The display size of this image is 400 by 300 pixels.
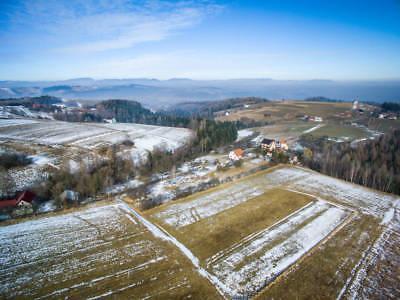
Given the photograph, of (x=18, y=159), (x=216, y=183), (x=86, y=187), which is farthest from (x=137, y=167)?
(x=18, y=159)

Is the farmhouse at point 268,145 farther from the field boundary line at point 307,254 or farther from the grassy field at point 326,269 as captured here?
the grassy field at point 326,269

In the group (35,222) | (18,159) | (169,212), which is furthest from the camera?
(18,159)

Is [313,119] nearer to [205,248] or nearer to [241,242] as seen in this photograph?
[241,242]

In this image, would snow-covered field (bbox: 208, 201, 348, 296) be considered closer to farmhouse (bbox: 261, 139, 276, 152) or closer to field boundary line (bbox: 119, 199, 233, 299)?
field boundary line (bbox: 119, 199, 233, 299)

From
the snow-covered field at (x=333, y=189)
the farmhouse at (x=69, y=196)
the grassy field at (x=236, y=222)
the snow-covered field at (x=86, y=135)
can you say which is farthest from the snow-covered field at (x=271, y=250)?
the snow-covered field at (x=86, y=135)

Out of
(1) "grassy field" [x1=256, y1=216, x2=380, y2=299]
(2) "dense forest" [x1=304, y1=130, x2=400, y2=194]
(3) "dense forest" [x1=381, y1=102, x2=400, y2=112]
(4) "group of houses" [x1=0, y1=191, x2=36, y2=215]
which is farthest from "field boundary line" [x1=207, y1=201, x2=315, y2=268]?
(3) "dense forest" [x1=381, y1=102, x2=400, y2=112]

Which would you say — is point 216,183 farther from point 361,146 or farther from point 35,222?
point 361,146

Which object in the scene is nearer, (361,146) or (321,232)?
(321,232)
